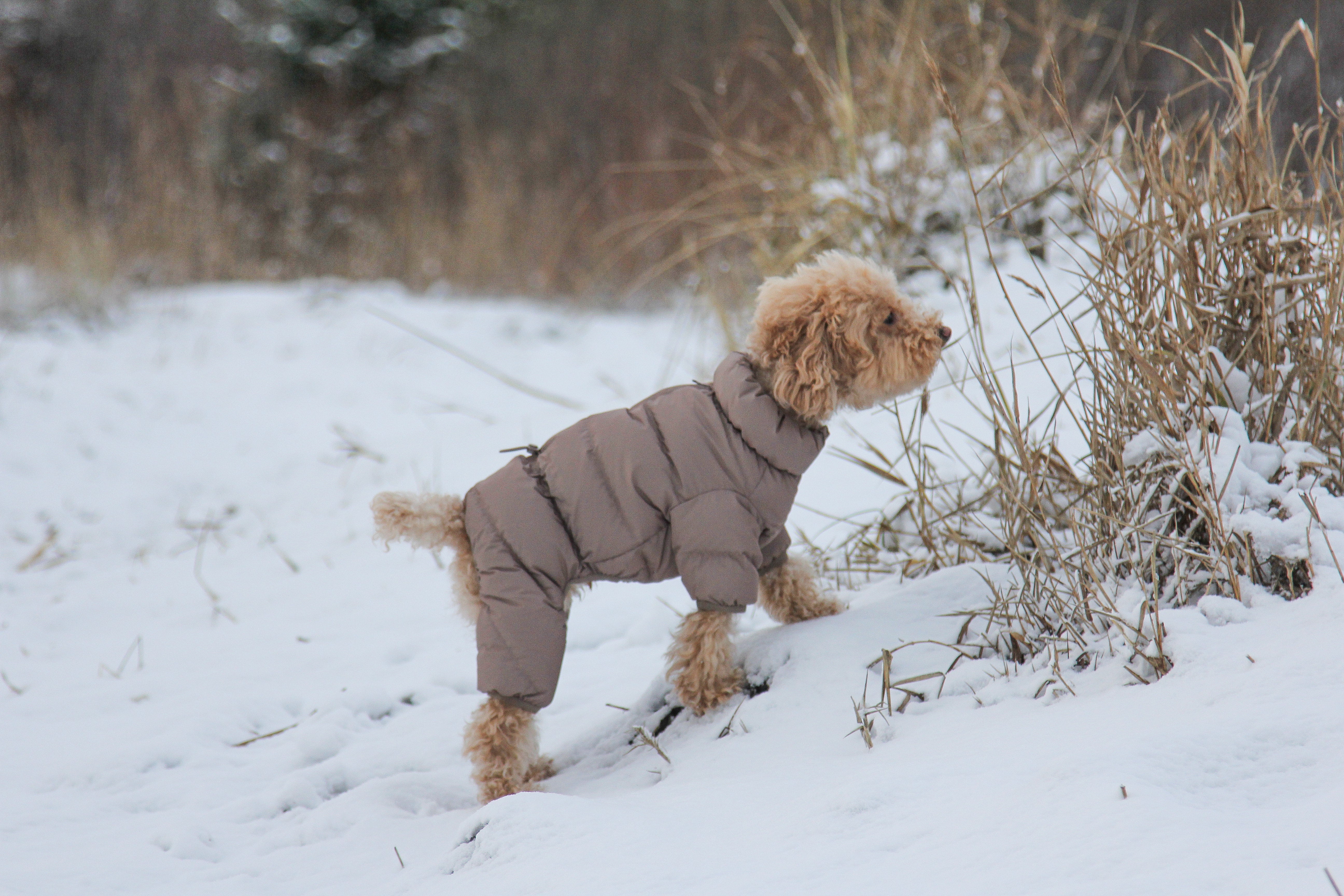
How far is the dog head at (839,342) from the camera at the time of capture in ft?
8.59

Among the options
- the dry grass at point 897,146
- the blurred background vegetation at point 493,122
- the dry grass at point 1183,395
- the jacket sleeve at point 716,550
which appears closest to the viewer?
the dry grass at point 1183,395

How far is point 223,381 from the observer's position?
741cm

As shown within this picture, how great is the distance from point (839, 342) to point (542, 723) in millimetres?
1640

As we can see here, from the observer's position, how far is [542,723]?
3.14m

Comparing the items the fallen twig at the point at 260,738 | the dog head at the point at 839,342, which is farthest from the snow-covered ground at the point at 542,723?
the dog head at the point at 839,342

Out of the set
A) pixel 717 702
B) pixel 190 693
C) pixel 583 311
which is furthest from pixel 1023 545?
pixel 583 311

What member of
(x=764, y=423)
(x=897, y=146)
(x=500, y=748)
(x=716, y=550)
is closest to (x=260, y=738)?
(x=500, y=748)

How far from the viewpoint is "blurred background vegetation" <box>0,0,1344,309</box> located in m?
5.28

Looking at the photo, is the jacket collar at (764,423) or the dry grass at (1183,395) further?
the jacket collar at (764,423)

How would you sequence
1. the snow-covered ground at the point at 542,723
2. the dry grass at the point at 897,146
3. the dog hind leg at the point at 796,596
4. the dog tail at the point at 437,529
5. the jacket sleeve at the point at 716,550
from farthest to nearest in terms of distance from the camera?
the dry grass at the point at 897,146
the dog hind leg at the point at 796,596
the dog tail at the point at 437,529
the jacket sleeve at the point at 716,550
the snow-covered ground at the point at 542,723

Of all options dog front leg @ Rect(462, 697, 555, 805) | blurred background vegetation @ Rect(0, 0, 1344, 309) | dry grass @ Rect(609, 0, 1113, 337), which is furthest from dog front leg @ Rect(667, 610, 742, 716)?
blurred background vegetation @ Rect(0, 0, 1344, 309)

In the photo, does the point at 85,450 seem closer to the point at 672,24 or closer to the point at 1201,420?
the point at 1201,420

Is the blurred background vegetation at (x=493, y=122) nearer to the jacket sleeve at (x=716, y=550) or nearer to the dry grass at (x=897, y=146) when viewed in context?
the dry grass at (x=897, y=146)

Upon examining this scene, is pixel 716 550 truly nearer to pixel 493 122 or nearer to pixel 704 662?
pixel 704 662
